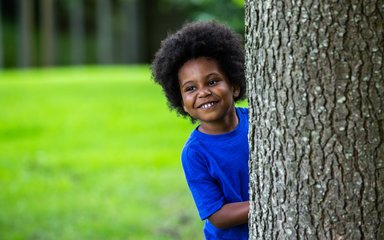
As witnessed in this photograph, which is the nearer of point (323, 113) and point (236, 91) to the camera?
point (323, 113)

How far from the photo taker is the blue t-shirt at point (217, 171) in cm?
325

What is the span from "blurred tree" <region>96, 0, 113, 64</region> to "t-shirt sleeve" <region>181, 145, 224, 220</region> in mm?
27516

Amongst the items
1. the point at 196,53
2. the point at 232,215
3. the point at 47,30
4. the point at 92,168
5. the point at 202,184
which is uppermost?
the point at 47,30

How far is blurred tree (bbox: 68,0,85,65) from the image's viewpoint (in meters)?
29.7

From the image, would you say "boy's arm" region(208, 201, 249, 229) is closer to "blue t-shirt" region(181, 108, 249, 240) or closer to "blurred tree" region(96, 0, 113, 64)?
"blue t-shirt" region(181, 108, 249, 240)

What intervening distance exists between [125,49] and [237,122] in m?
29.0

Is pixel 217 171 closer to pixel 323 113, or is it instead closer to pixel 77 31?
pixel 323 113

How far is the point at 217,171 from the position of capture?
325 cm

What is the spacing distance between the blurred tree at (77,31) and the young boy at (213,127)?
2667 cm

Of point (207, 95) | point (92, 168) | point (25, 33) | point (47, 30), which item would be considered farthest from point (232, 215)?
point (47, 30)

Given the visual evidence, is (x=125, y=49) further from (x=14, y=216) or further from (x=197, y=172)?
(x=197, y=172)

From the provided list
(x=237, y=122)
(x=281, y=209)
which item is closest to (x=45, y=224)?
(x=237, y=122)

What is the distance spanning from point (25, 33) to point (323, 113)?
2631cm

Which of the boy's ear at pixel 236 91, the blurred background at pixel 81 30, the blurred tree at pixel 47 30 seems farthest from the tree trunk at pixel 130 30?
the boy's ear at pixel 236 91
